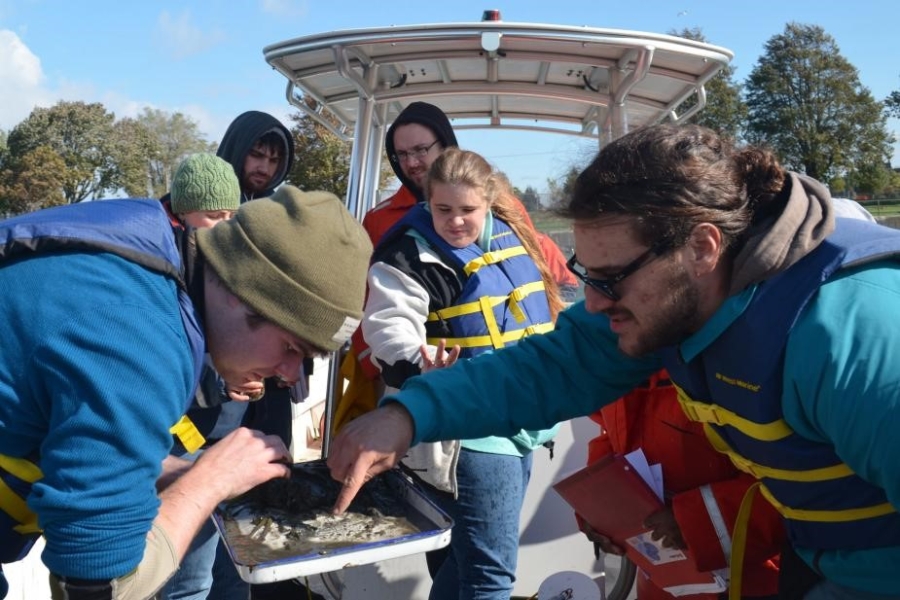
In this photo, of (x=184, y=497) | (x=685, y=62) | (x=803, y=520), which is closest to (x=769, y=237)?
(x=803, y=520)

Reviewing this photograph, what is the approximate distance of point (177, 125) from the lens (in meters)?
62.2

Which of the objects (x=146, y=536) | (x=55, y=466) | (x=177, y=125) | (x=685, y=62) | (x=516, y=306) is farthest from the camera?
(x=177, y=125)

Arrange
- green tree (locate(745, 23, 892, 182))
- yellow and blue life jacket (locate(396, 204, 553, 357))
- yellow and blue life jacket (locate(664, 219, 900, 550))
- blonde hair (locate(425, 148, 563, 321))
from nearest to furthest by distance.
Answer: yellow and blue life jacket (locate(664, 219, 900, 550))
yellow and blue life jacket (locate(396, 204, 553, 357))
blonde hair (locate(425, 148, 563, 321))
green tree (locate(745, 23, 892, 182))

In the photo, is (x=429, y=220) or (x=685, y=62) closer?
(x=429, y=220)

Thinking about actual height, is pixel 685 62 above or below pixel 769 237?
above

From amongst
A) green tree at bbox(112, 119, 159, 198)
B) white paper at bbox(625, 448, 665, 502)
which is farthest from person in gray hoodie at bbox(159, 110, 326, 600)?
green tree at bbox(112, 119, 159, 198)

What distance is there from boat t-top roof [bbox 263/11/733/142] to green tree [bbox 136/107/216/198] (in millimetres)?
54863

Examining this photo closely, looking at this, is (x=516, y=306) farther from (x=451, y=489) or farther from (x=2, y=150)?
(x=2, y=150)

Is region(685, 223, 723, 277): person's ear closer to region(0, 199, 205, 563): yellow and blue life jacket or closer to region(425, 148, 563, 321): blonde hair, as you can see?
region(0, 199, 205, 563): yellow and blue life jacket

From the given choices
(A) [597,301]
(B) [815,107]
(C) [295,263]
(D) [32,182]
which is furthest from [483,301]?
(B) [815,107]

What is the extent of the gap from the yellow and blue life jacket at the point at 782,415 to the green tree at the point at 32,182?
44.7 metres

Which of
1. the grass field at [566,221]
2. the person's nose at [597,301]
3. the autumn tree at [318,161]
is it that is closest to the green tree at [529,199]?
the grass field at [566,221]

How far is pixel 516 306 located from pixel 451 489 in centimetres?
74

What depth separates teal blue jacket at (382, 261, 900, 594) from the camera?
5.09 ft
